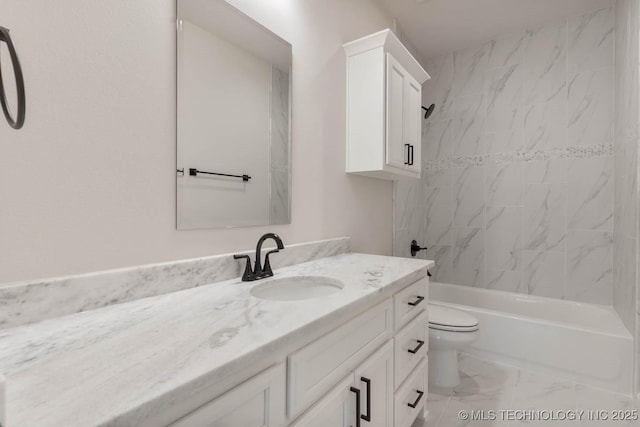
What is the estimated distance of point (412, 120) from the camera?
2139mm

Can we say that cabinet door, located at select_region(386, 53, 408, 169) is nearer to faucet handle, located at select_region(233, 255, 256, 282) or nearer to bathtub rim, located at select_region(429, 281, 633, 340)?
faucet handle, located at select_region(233, 255, 256, 282)

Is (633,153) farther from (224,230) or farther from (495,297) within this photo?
(224,230)

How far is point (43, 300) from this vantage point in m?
0.76

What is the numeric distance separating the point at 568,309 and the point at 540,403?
1.06 metres

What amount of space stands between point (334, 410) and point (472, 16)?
2980 millimetres

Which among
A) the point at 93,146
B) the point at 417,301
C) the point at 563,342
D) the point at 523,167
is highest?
the point at 523,167

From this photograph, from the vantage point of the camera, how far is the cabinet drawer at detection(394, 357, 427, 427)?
4.20 feet

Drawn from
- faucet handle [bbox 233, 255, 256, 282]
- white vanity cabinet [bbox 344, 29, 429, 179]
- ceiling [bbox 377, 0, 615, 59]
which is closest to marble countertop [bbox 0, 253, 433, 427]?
faucet handle [bbox 233, 255, 256, 282]

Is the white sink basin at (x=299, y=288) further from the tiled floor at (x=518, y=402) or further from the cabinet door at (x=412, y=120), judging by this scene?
the cabinet door at (x=412, y=120)

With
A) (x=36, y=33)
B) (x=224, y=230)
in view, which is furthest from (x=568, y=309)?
(x=36, y=33)

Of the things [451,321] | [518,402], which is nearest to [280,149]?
[451,321]

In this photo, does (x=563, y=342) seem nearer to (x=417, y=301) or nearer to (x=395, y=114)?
(x=417, y=301)

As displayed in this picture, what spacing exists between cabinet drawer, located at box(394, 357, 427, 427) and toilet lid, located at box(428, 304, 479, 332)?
1.36ft

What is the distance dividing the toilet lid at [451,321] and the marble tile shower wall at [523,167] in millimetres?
704
